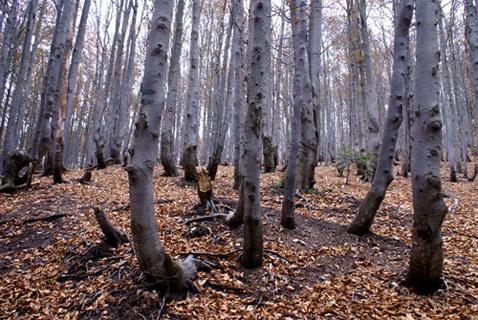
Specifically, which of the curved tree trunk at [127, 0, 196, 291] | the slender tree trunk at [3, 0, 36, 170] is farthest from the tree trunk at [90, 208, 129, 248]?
the slender tree trunk at [3, 0, 36, 170]

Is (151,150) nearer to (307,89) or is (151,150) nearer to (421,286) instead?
(421,286)

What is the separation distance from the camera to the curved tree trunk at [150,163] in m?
2.92

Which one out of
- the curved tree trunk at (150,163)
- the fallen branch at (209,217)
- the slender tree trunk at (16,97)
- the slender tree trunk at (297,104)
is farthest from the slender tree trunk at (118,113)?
the curved tree trunk at (150,163)

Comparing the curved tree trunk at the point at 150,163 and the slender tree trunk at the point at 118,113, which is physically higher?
the slender tree trunk at the point at 118,113

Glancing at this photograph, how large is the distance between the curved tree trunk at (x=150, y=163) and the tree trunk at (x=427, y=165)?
2211mm

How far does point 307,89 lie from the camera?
269 inches

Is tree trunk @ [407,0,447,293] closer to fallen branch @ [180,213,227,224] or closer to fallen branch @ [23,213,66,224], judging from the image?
fallen branch @ [180,213,227,224]

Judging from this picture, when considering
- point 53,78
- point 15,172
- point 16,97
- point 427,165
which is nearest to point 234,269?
point 427,165

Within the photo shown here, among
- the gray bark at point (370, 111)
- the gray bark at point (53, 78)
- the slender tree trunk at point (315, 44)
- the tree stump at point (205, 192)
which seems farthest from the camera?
the gray bark at point (370, 111)

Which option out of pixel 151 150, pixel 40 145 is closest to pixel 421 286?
pixel 151 150

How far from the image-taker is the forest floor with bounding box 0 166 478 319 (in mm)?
2881

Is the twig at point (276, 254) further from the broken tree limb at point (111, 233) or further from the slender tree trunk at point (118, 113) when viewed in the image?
the slender tree trunk at point (118, 113)

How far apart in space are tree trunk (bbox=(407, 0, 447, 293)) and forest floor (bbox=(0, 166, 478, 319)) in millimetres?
227

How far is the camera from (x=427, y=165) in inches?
116
